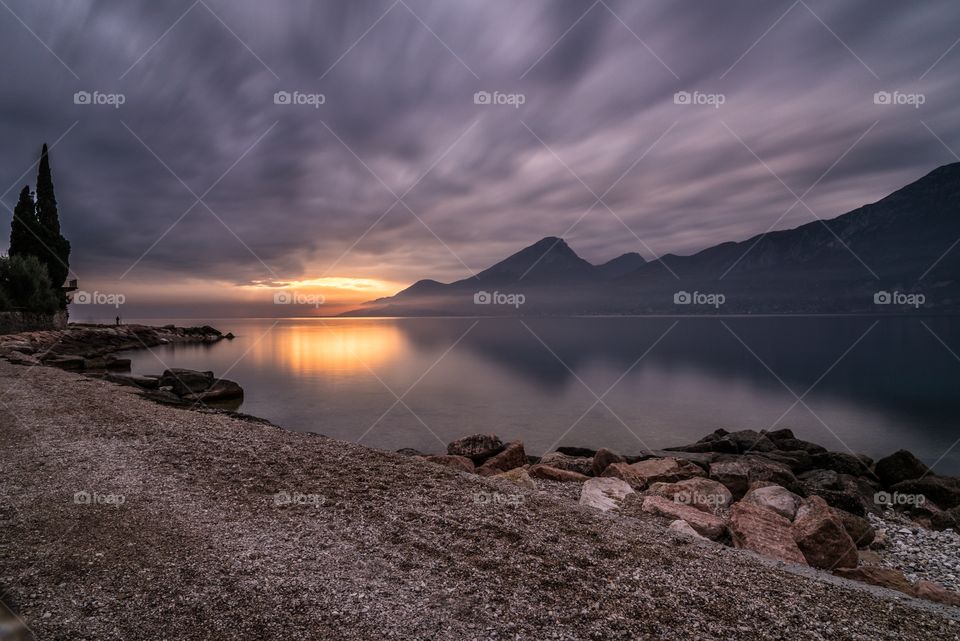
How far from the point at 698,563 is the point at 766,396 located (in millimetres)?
34940

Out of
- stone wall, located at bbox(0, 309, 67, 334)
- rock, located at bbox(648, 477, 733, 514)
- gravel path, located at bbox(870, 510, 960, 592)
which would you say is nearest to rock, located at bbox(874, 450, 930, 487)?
gravel path, located at bbox(870, 510, 960, 592)

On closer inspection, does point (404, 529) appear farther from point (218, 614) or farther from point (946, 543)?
point (946, 543)

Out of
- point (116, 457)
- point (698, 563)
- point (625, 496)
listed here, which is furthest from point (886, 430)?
point (116, 457)

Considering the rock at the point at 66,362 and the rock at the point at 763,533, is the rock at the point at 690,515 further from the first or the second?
the rock at the point at 66,362

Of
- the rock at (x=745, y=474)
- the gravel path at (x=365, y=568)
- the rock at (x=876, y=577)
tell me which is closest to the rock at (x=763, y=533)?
the rock at (x=876, y=577)

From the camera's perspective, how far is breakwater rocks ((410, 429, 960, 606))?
8.34 metres

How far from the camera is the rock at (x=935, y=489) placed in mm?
13594

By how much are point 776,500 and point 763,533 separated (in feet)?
9.71

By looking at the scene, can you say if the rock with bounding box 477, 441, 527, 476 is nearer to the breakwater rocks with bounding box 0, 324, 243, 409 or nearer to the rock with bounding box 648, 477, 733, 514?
the rock with bounding box 648, 477, 733, 514

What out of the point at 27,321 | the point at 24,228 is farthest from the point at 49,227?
the point at 27,321

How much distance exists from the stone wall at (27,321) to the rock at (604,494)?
5519 cm

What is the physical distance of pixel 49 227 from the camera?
51.7m

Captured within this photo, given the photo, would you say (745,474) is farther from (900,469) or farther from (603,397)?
(603,397)

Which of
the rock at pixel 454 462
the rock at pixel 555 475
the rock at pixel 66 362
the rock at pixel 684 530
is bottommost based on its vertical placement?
the rock at pixel 555 475
